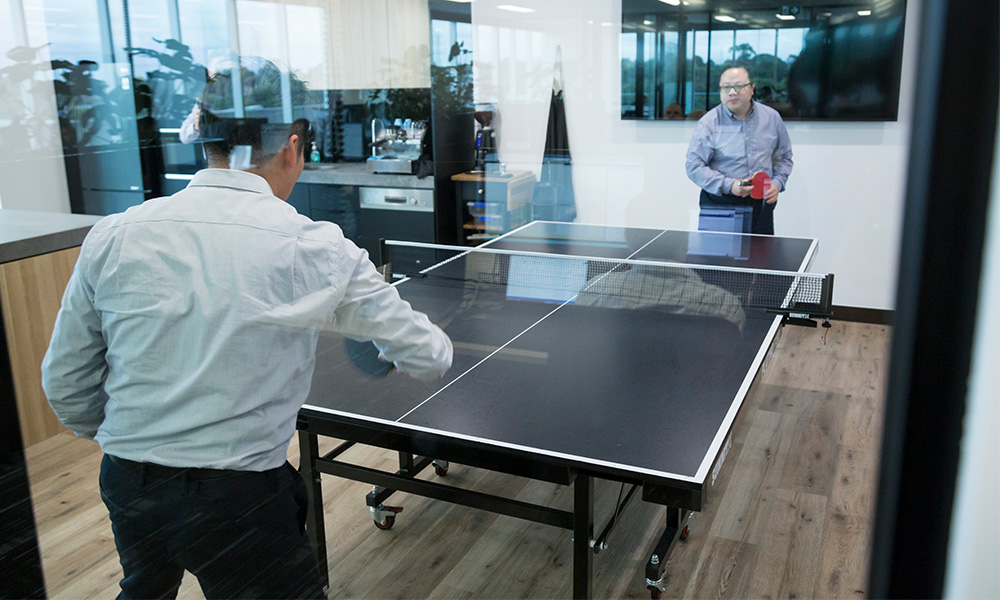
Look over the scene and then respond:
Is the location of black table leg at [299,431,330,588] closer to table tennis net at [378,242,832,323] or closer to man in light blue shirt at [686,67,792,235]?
table tennis net at [378,242,832,323]

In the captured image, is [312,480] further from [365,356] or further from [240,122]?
[240,122]

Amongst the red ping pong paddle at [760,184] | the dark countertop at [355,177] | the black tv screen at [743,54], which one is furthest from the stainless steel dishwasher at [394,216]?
the red ping pong paddle at [760,184]

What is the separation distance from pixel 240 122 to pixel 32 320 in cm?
38

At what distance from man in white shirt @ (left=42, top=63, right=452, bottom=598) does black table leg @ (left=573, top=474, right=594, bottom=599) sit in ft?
2.00

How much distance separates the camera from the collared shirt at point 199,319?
0.78m

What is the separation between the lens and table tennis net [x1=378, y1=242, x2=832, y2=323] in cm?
177

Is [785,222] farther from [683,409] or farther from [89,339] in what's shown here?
[89,339]

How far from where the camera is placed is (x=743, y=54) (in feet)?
6.93

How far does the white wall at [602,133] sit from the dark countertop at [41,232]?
1.15 meters

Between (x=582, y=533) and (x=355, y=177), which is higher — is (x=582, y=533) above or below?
below

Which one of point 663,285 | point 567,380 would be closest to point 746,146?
point 663,285

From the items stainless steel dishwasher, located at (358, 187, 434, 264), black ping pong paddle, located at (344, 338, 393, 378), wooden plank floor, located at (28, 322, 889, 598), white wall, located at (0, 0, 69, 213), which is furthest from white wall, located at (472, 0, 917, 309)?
white wall, located at (0, 0, 69, 213)

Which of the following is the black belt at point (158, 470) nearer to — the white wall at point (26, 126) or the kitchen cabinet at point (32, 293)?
the kitchen cabinet at point (32, 293)

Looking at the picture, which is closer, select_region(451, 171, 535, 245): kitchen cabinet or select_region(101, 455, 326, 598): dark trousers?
select_region(101, 455, 326, 598): dark trousers
